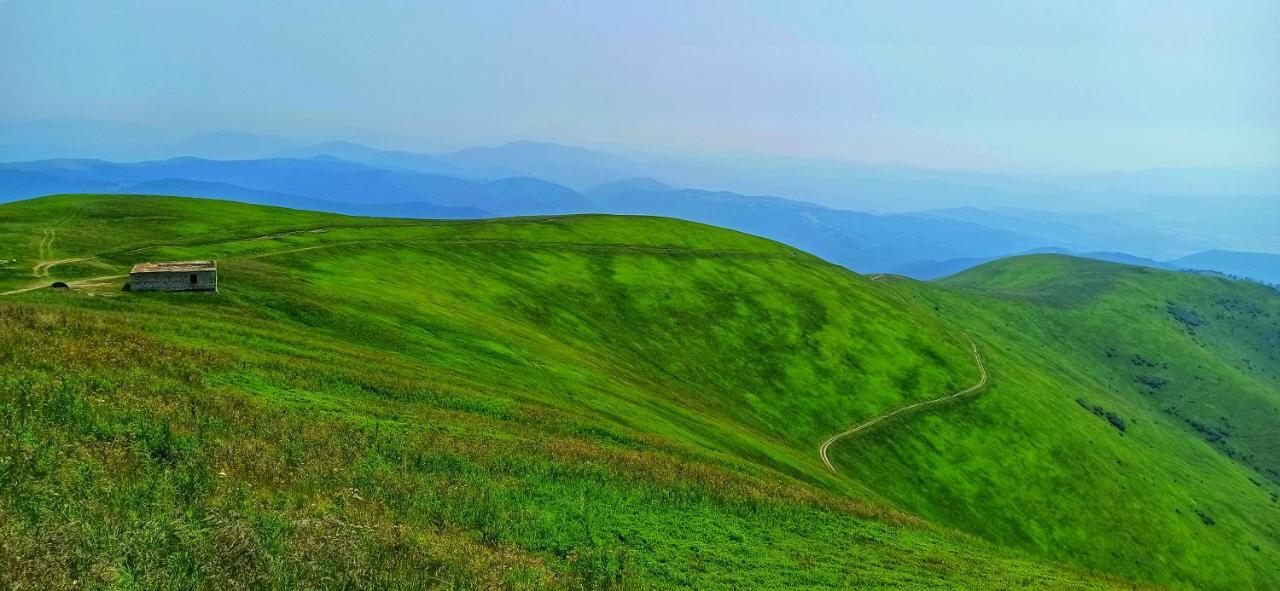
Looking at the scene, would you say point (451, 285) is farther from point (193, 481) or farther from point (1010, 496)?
point (1010, 496)

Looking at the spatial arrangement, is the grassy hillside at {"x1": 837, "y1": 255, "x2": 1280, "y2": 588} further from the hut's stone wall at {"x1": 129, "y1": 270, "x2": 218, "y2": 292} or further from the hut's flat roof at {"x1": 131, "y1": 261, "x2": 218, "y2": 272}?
the hut's stone wall at {"x1": 129, "y1": 270, "x2": 218, "y2": 292}

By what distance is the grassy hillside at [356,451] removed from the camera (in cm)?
1392

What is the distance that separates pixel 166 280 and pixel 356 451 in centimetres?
2998

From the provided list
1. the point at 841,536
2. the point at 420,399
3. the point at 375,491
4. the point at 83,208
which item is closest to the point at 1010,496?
the point at 841,536

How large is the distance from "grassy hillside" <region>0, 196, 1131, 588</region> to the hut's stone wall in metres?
1.04

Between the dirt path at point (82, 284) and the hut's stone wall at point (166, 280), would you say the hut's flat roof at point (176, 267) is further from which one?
the dirt path at point (82, 284)

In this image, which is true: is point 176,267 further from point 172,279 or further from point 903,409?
point 903,409

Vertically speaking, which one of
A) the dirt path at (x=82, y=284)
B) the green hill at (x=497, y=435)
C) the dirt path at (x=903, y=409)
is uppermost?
the dirt path at (x=82, y=284)

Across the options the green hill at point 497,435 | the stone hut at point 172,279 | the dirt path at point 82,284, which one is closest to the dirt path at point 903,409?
the green hill at point 497,435

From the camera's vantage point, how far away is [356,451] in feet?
72.3

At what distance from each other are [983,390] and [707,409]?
71.1 meters

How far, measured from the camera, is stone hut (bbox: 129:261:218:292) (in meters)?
41.9

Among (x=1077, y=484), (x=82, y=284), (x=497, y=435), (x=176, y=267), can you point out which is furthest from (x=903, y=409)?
(x=82, y=284)

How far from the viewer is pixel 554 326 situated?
257ft
